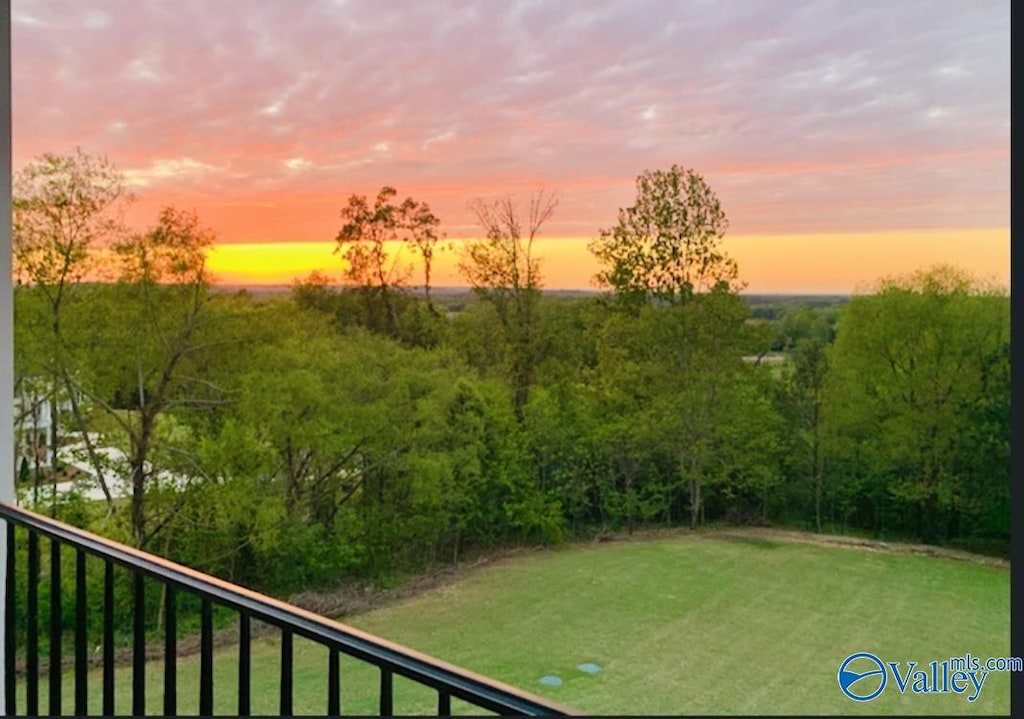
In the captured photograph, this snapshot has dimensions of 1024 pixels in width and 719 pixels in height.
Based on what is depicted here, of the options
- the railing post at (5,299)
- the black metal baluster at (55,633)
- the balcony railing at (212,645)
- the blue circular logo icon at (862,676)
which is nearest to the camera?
the balcony railing at (212,645)

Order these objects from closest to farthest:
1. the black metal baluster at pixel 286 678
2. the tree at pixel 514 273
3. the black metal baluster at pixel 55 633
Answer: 1. the black metal baluster at pixel 286 678
2. the black metal baluster at pixel 55 633
3. the tree at pixel 514 273

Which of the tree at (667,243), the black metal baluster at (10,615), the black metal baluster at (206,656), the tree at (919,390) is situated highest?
the tree at (667,243)

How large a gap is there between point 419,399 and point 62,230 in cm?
147

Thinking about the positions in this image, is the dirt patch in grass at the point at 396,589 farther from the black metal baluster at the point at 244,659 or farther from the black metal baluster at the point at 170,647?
the black metal baluster at the point at 244,659

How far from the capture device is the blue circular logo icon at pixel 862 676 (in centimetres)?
242

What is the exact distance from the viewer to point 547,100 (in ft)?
9.71

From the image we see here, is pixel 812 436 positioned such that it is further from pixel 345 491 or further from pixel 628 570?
pixel 345 491

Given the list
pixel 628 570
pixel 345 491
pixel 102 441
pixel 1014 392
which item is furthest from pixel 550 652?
pixel 102 441

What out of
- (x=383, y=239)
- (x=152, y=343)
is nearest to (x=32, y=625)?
(x=152, y=343)

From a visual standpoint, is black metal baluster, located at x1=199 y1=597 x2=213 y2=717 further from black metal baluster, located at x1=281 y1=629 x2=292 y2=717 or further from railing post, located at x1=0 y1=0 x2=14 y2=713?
railing post, located at x1=0 y1=0 x2=14 y2=713

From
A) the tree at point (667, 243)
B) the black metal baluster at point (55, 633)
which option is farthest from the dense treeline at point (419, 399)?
the black metal baluster at point (55, 633)

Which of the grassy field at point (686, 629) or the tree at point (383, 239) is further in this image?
the tree at point (383, 239)

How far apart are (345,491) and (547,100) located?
161 centimetres

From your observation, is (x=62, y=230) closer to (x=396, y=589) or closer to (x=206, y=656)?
(x=396, y=589)
